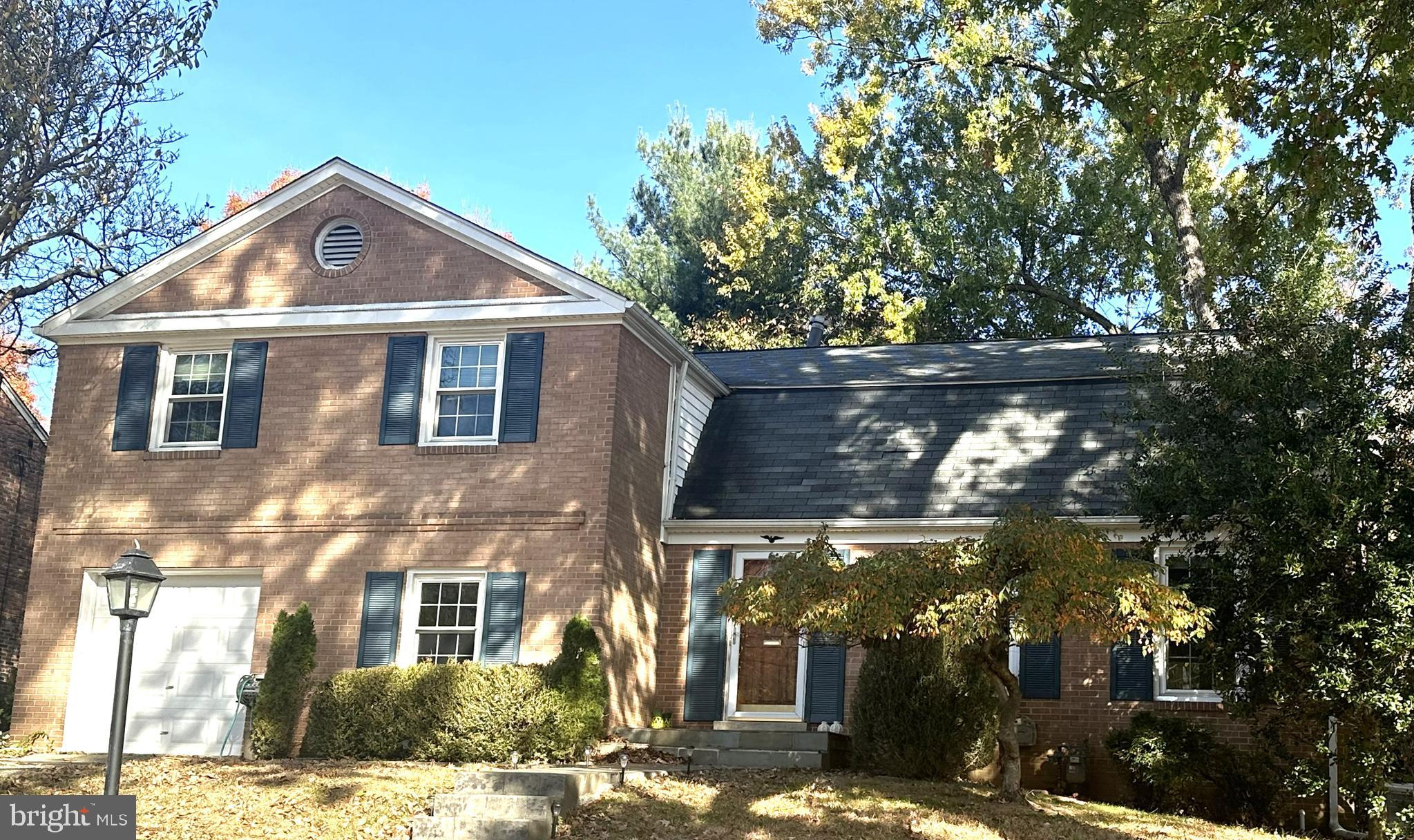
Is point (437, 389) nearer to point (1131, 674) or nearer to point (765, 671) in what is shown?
point (765, 671)

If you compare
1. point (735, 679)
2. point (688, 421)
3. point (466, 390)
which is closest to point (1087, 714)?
point (735, 679)

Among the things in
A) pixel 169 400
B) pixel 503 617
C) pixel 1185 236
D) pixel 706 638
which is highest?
pixel 1185 236

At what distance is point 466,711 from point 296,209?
24.0 feet

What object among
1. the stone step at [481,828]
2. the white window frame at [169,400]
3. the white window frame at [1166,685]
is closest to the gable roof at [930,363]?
the white window frame at [1166,685]

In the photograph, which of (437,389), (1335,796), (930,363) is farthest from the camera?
(930,363)

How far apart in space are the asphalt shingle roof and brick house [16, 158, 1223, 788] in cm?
5

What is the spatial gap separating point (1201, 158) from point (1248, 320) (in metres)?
17.6

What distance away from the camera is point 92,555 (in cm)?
1831

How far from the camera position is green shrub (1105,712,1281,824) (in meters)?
14.7

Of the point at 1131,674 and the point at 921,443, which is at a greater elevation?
the point at 921,443

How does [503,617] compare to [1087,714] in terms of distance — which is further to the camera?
[503,617]

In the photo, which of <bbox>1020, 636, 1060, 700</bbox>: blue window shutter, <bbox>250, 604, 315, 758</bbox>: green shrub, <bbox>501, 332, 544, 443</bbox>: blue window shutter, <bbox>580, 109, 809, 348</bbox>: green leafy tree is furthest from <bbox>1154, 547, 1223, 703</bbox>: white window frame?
<bbox>580, 109, 809, 348</bbox>: green leafy tree

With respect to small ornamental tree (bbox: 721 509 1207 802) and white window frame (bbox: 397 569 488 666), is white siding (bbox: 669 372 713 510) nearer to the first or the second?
white window frame (bbox: 397 569 488 666)

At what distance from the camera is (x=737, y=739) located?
52.7 feet
